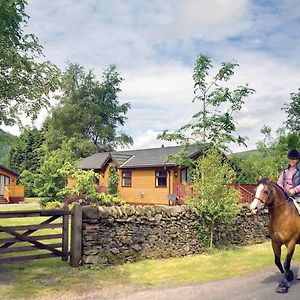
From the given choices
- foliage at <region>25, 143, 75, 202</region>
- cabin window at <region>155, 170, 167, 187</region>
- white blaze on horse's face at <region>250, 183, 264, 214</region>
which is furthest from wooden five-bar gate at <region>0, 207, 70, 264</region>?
cabin window at <region>155, 170, 167, 187</region>

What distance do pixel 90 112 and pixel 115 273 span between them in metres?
43.2

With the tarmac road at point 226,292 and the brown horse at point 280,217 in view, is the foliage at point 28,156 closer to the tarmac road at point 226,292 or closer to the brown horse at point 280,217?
the tarmac road at point 226,292

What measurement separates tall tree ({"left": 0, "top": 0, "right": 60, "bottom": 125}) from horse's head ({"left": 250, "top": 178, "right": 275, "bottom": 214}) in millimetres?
6670

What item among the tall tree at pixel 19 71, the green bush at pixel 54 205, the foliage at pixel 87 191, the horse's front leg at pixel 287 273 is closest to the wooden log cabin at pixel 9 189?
the green bush at pixel 54 205

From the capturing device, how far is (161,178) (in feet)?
104

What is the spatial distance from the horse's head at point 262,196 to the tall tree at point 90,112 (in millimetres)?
43014

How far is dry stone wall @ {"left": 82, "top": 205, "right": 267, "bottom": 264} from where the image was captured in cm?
973

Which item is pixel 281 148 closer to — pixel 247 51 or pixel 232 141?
pixel 232 141

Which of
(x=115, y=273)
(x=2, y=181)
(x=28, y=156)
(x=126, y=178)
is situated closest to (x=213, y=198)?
(x=115, y=273)

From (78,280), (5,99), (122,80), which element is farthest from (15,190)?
(78,280)

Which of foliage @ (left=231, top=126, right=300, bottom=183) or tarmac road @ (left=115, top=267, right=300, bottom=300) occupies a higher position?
foliage @ (left=231, top=126, right=300, bottom=183)

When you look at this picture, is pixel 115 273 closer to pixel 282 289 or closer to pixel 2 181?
pixel 282 289

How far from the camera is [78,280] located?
8.33 m

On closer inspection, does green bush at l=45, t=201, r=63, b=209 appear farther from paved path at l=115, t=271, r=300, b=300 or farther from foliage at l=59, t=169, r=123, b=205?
paved path at l=115, t=271, r=300, b=300
